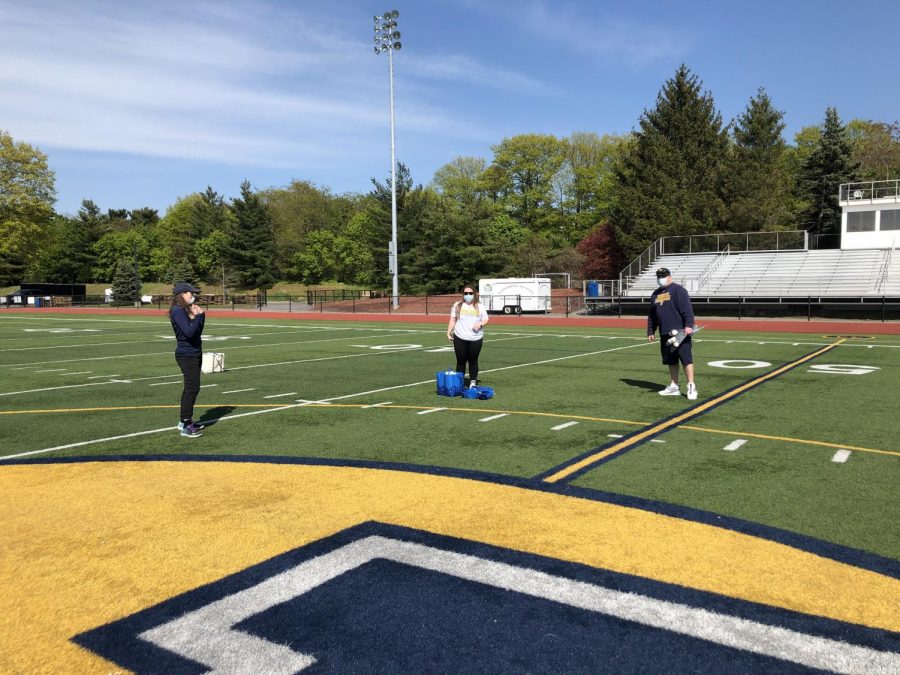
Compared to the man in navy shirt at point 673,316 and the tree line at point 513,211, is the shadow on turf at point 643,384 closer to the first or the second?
the man in navy shirt at point 673,316

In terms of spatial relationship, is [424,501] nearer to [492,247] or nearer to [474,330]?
[474,330]

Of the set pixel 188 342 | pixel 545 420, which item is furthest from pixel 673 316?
pixel 188 342

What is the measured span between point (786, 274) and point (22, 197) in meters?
71.7

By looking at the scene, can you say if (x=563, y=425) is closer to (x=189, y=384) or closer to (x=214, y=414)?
(x=189, y=384)

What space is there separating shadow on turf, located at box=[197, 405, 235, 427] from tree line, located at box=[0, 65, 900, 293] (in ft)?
146

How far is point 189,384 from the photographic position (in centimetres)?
859

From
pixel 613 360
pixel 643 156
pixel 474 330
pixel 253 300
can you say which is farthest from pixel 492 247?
pixel 474 330

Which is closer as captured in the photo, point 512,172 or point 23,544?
point 23,544

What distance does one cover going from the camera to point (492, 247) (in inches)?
2352

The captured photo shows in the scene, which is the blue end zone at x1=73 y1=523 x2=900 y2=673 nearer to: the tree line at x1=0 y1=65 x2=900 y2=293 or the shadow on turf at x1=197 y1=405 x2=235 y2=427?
the shadow on turf at x1=197 y1=405 x2=235 y2=427

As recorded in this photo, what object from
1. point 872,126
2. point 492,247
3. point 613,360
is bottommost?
point 613,360

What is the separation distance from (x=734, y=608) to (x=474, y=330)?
7.78 meters

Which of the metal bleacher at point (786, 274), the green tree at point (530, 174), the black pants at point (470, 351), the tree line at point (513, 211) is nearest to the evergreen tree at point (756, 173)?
the tree line at point (513, 211)

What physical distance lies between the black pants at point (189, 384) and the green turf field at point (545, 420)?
33 centimetres
